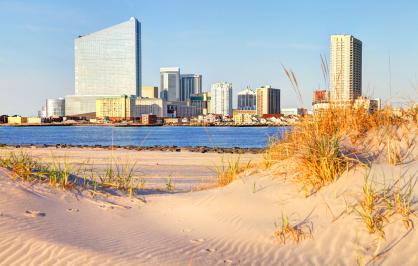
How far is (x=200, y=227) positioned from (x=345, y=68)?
3648mm

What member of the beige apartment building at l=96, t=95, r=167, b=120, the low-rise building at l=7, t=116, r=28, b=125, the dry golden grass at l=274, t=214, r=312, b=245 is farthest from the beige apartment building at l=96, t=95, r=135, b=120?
the dry golden grass at l=274, t=214, r=312, b=245

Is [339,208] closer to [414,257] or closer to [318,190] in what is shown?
[318,190]

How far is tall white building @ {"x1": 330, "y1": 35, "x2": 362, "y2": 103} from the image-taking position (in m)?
7.00

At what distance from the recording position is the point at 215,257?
430 cm

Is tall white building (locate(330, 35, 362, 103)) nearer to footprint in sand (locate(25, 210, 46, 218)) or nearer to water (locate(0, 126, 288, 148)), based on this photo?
water (locate(0, 126, 288, 148))

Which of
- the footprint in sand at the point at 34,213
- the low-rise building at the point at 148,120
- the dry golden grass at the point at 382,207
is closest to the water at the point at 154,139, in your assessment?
the dry golden grass at the point at 382,207

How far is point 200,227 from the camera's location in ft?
17.0

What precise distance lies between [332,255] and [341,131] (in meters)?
2.56

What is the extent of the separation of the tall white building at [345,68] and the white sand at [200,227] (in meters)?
1.54

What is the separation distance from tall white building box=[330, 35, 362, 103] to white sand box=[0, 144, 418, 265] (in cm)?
154

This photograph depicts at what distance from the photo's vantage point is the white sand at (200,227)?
13.9ft

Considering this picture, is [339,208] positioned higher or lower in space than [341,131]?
lower

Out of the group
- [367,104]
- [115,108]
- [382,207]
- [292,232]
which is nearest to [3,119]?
[115,108]

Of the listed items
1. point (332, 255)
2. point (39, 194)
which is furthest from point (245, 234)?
point (39, 194)
